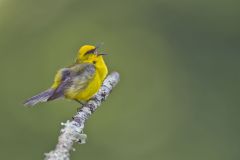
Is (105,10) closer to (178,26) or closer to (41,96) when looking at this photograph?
(178,26)

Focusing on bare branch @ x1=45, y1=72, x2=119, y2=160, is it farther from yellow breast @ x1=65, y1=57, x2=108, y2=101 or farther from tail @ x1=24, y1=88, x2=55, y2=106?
tail @ x1=24, y1=88, x2=55, y2=106

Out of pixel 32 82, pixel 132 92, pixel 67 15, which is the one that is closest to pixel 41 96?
pixel 32 82

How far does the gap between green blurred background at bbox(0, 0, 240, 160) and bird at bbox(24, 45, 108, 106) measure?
4704mm

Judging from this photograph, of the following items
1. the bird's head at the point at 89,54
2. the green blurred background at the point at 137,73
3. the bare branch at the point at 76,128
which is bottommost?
the bare branch at the point at 76,128

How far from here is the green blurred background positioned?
42.9 ft

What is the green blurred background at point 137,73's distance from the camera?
42.9ft

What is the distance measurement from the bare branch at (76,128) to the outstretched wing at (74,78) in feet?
0.45

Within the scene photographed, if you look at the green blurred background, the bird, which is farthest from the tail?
the green blurred background

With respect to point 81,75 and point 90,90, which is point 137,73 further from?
point 90,90

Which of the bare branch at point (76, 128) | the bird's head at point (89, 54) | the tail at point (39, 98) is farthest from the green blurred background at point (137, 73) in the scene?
the tail at point (39, 98)

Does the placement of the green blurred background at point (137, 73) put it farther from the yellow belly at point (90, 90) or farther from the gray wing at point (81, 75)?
the yellow belly at point (90, 90)

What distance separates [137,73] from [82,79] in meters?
8.19

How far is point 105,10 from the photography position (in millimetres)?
16422

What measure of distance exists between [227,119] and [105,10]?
141 inches
